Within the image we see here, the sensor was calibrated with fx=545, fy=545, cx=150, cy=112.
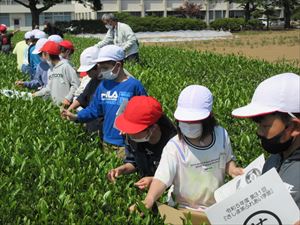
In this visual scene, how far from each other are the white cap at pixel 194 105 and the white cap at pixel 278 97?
27.3 inches

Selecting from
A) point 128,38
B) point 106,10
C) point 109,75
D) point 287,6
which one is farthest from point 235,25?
point 109,75

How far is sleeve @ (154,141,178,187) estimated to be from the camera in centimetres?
Answer: 344

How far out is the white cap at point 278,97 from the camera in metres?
2.68

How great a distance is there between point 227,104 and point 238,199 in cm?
365

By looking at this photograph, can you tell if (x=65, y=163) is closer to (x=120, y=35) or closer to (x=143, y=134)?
(x=143, y=134)

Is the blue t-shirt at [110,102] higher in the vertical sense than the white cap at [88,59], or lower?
lower

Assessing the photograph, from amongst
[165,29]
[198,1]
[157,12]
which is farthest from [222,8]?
[165,29]

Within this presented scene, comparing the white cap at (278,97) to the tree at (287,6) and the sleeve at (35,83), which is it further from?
the tree at (287,6)

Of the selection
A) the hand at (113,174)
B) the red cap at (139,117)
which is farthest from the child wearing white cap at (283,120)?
the hand at (113,174)

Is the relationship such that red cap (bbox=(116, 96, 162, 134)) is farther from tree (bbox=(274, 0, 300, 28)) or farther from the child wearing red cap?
tree (bbox=(274, 0, 300, 28))

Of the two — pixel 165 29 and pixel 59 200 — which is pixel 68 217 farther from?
pixel 165 29

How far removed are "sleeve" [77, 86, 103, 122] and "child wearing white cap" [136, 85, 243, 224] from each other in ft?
5.95

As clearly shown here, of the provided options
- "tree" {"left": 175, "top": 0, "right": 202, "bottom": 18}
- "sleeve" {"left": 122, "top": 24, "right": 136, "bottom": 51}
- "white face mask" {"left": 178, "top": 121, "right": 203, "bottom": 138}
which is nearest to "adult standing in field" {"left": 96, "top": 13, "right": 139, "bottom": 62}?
"sleeve" {"left": 122, "top": 24, "right": 136, "bottom": 51}

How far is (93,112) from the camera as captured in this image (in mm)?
5336
